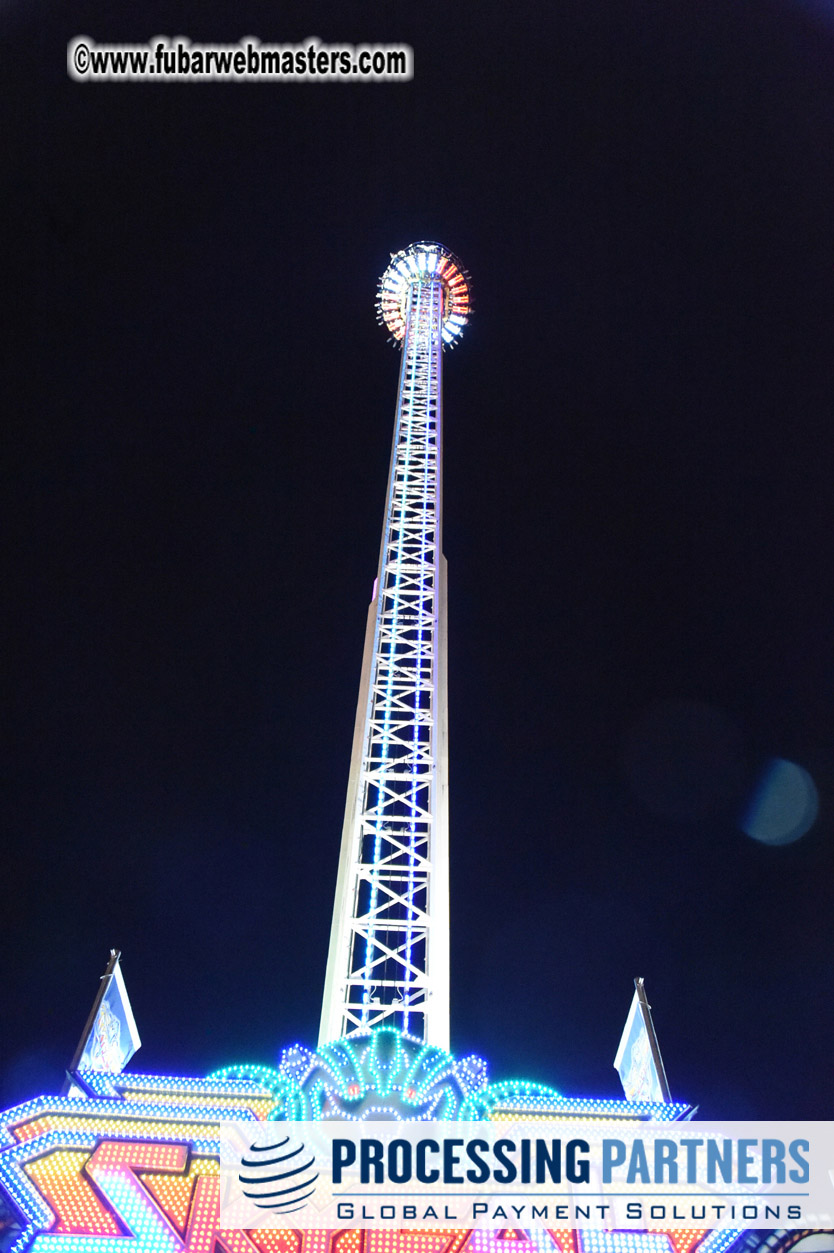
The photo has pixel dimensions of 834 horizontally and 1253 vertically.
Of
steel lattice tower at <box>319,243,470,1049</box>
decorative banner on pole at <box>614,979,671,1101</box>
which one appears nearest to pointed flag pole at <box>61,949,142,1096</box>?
steel lattice tower at <box>319,243,470,1049</box>

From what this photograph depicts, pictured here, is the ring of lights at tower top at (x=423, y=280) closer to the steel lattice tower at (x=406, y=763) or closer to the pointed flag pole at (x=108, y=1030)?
the steel lattice tower at (x=406, y=763)

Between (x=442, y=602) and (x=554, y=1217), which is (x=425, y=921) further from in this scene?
(x=442, y=602)

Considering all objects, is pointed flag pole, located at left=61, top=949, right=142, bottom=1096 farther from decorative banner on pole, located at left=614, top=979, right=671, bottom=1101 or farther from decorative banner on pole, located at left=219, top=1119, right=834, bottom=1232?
decorative banner on pole, located at left=614, top=979, right=671, bottom=1101

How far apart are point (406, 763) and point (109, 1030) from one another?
760 centimetres

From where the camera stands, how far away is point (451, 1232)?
322 inches

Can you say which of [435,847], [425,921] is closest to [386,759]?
[435,847]

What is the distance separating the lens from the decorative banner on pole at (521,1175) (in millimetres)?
8266

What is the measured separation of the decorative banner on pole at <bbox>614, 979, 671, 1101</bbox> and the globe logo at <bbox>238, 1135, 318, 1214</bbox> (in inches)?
211

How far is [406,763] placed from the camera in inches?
746

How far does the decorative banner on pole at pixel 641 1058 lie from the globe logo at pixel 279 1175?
535cm

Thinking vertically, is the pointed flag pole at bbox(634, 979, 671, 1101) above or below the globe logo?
above

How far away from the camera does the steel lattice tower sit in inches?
549

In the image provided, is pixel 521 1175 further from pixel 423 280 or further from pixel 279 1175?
pixel 423 280

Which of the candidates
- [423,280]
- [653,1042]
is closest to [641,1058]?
[653,1042]
